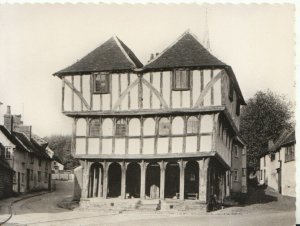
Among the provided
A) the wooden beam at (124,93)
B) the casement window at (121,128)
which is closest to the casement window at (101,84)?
the wooden beam at (124,93)

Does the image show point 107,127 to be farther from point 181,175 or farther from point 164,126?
point 181,175

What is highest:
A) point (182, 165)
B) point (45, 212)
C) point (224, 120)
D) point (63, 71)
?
point (63, 71)

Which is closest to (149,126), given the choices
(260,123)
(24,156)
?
(260,123)

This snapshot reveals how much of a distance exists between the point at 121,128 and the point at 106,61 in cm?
234

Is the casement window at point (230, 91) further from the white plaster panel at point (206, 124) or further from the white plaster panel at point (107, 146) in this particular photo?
the white plaster panel at point (107, 146)

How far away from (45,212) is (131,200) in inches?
116

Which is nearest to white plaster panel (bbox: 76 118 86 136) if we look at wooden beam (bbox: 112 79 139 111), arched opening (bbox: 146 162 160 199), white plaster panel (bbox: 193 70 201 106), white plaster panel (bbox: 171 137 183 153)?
wooden beam (bbox: 112 79 139 111)

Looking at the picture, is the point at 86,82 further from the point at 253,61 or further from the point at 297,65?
the point at 297,65

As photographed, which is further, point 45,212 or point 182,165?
point 182,165

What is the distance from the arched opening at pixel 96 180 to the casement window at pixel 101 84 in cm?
271

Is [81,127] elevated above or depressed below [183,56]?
below

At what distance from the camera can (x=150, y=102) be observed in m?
21.3

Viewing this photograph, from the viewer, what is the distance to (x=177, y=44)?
21.2 meters

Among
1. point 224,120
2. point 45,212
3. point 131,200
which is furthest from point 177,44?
point 45,212
